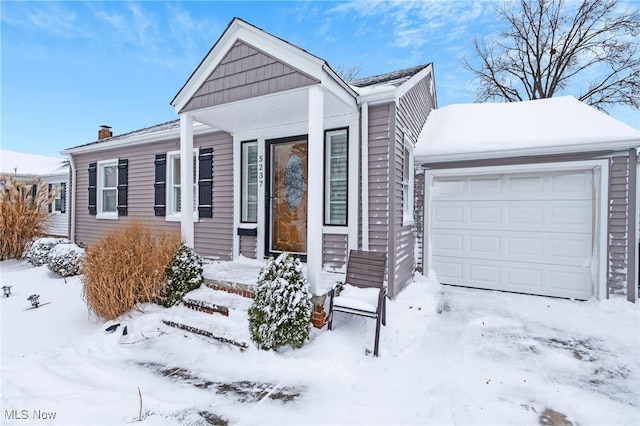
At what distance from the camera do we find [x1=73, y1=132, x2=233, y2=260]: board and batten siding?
21.6ft

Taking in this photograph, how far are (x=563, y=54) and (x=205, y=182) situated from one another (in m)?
15.8

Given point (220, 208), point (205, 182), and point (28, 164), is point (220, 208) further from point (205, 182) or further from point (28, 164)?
point (28, 164)

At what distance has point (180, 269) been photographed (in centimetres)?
438

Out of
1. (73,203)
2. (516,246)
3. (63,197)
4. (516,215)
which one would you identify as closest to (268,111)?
(516,215)

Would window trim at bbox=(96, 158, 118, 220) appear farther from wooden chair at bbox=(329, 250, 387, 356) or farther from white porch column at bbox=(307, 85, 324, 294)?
wooden chair at bbox=(329, 250, 387, 356)

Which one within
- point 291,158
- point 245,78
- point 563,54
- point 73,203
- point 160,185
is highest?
point 563,54

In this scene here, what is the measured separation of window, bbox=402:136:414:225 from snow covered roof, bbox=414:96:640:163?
300 millimetres

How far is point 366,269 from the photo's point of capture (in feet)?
13.1

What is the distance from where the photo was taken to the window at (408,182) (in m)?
5.50

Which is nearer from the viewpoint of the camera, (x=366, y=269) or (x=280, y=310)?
(x=280, y=310)

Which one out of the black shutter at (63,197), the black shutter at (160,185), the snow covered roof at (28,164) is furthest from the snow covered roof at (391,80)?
the snow covered roof at (28,164)

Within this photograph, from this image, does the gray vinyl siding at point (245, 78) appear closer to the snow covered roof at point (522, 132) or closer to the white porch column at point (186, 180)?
the white porch column at point (186, 180)

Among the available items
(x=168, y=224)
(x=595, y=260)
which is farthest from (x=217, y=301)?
(x=595, y=260)

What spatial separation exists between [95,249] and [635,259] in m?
8.03
